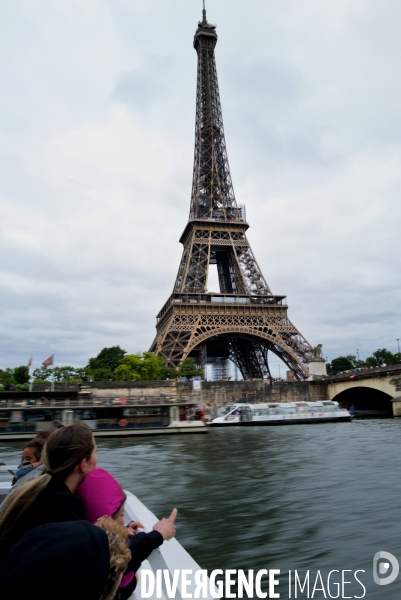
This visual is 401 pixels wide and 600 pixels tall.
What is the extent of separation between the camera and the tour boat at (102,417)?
29094 mm

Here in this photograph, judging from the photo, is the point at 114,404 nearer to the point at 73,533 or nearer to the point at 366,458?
the point at 366,458

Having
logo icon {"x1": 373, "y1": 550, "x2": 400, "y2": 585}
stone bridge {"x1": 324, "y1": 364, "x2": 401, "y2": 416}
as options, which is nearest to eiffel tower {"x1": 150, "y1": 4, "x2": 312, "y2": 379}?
stone bridge {"x1": 324, "y1": 364, "x2": 401, "y2": 416}

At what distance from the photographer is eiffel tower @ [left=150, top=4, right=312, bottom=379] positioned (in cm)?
5538

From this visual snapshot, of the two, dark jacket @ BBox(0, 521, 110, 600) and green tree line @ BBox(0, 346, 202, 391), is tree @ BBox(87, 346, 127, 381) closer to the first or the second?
green tree line @ BBox(0, 346, 202, 391)

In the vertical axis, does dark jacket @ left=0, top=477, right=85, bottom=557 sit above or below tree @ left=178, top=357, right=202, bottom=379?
below

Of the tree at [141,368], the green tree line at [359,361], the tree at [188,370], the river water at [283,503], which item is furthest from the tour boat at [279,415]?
the green tree line at [359,361]

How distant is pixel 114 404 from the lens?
30578mm

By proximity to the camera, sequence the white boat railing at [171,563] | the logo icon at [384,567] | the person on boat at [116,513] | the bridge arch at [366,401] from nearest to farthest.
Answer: the person on boat at [116,513], the white boat railing at [171,563], the logo icon at [384,567], the bridge arch at [366,401]

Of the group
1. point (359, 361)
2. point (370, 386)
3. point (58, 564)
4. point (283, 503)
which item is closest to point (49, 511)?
point (58, 564)

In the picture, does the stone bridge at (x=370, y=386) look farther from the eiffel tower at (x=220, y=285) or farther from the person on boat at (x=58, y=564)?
the person on boat at (x=58, y=564)

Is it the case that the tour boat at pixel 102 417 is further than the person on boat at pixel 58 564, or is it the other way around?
the tour boat at pixel 102 417

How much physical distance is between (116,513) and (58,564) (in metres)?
1.06

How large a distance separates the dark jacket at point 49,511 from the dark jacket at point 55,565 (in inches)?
4.0

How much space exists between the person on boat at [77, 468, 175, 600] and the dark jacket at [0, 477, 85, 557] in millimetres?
454
